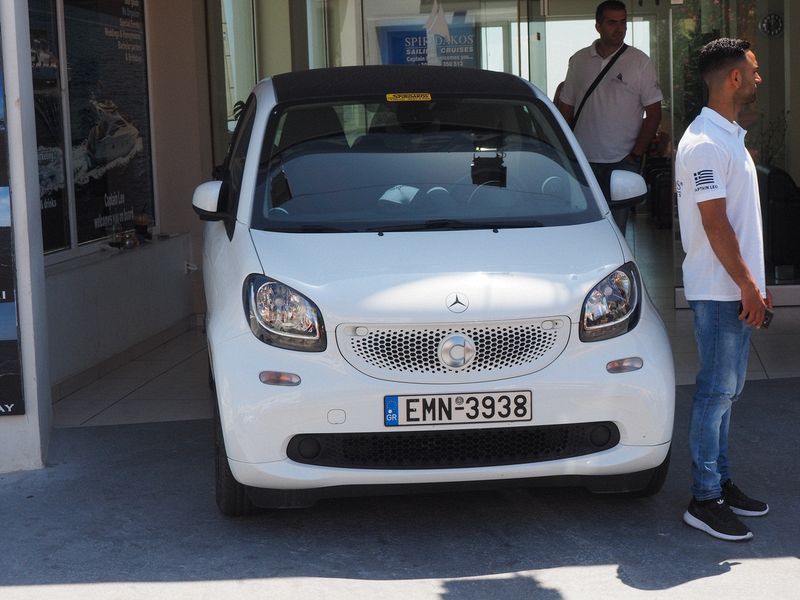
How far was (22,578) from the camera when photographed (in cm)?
423

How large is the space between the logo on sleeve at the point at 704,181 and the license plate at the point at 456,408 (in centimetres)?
90

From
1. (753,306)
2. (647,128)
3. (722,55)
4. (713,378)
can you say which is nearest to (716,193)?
(753,306)

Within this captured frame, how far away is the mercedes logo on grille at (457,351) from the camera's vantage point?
428cm

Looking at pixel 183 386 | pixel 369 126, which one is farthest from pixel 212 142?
pixel 369 126

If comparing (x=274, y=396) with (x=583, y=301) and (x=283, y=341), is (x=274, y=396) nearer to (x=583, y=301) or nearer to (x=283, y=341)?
(x=283, y=341)

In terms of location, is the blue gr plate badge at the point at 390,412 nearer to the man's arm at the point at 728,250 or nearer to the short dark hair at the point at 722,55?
the man's arm at the point at 728,250

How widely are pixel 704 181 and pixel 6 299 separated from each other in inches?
114

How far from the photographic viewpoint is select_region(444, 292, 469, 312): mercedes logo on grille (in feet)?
14.0

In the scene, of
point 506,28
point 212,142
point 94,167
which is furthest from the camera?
point 506,28

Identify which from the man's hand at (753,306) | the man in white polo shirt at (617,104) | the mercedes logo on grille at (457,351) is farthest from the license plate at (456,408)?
the man in white polo shirt at (617,104)

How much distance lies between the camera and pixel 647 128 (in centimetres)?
777

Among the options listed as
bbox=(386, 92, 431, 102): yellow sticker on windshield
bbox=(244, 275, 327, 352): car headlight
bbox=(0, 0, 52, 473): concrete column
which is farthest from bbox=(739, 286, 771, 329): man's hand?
bbox=(0, 0, 52, 473): concrete column

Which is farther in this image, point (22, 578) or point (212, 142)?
point (212, 142)

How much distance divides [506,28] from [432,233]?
7.16 metres
